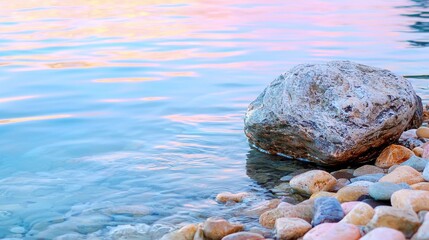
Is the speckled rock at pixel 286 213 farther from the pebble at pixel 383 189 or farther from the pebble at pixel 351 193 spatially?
the pebble at pixel 383 189

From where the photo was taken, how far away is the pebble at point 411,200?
390 cm

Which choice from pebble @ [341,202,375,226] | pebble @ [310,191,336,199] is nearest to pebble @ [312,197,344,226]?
pebble @ [341,202,375,226]

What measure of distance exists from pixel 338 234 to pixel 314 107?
95.5 inches

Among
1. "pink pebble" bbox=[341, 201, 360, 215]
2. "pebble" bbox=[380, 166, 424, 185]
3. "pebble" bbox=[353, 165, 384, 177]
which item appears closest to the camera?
"pink pebble" bbox=[341, 201, 360, 215]

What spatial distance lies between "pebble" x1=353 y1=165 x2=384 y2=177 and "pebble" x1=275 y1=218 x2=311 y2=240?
1549 millimetres

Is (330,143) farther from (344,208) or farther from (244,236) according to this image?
(244,236)

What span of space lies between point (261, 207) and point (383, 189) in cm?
95

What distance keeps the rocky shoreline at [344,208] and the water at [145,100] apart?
35 centimetres

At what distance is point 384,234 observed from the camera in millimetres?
3428

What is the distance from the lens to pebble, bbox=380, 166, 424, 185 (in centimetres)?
475

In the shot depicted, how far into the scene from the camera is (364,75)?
244 inches

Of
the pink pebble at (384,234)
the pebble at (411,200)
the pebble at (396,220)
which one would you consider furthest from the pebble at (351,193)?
the pink pebble at (384,234)

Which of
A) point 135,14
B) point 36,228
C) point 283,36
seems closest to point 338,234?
point 36,228

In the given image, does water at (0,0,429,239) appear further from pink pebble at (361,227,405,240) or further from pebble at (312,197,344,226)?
pink pebble at (361,227,405,240)
